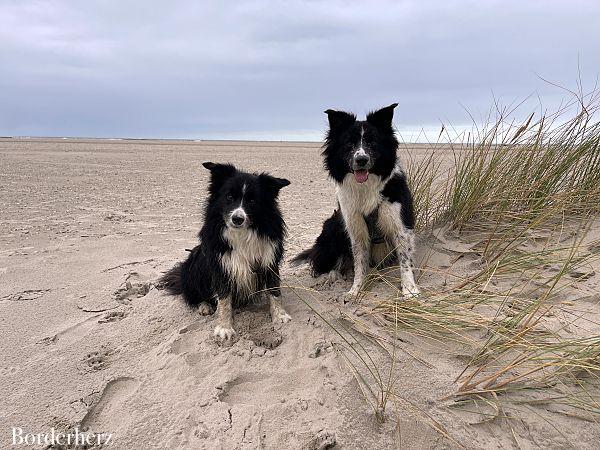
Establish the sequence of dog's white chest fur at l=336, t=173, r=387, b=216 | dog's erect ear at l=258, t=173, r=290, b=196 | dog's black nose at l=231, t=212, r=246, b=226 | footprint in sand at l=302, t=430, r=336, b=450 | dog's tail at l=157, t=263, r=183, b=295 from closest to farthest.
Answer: footprint in sand at l=302, t=430, r=336, b=450 → dog's black nose at l=231, t=212, r=246, b=226 → dog's erect ear at l=258, t=173, r=290, b=196 → dog's white chest fur at l=336, t=173, r=387, b=216 → dog's tail at l=157, t=263, r=183, b=295

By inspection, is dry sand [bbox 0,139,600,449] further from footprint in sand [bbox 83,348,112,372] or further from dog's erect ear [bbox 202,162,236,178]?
dog's erect ear [bbox 202,162,236,178]

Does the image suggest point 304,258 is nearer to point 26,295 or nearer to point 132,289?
point 132,289

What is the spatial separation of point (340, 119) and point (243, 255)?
1541mm

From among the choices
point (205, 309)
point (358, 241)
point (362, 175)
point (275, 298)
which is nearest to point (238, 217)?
point (275, 298)

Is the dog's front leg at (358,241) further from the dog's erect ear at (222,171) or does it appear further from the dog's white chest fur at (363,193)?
the dog's erect ear at (222,171)

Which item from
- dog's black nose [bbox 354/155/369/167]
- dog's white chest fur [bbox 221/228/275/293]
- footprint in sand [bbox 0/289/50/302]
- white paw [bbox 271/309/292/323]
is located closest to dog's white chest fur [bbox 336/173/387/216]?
dog's black nose [bbox 354/155/369/167]

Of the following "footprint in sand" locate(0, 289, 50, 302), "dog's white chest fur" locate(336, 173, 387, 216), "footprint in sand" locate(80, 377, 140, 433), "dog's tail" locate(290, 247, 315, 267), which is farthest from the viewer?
"dog's tail" locate(290, 247, 315, 267)

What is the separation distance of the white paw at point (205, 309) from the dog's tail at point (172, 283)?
0.33 meters

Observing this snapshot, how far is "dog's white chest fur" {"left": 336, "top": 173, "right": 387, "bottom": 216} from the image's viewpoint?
13.5ft

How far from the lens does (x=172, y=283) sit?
449 cm

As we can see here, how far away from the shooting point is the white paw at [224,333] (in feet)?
11.3

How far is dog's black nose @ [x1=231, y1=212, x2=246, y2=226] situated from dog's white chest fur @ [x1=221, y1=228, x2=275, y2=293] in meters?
0.16

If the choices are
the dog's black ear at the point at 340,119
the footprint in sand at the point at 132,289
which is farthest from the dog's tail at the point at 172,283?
the dog's black ear at the point at 340,119

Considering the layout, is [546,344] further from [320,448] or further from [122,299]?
[122,299]
